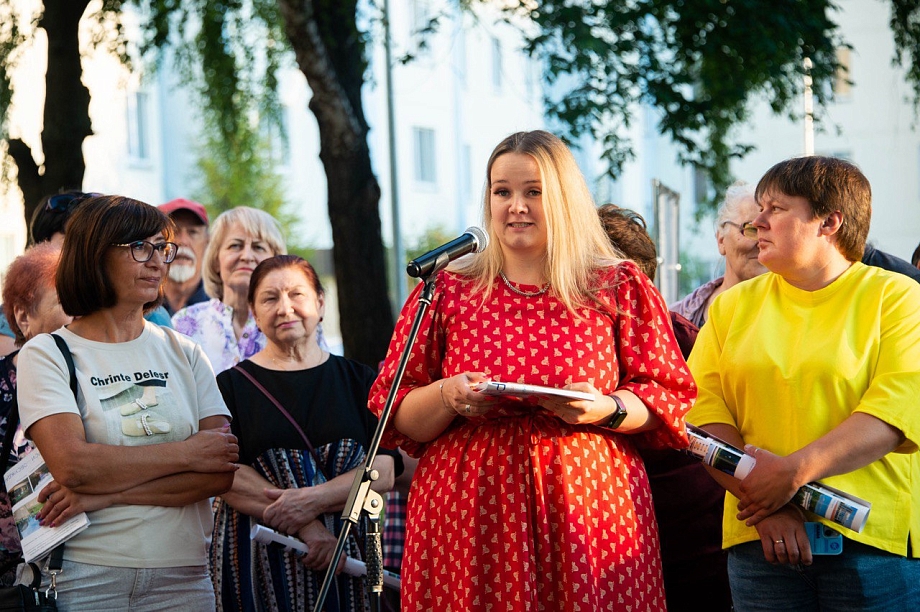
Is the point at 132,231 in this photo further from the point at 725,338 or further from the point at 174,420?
the point at 725,338

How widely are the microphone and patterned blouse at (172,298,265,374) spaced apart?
7.11ft

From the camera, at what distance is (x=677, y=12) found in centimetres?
905

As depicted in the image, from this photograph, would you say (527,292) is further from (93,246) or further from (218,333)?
(218,333)

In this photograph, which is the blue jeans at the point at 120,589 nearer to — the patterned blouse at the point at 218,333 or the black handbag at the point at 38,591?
the black handbag at the point at 38,591

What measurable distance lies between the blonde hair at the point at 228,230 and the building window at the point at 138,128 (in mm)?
19044

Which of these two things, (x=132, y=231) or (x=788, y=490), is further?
(x=132, y=231)

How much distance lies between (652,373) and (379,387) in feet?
2.73

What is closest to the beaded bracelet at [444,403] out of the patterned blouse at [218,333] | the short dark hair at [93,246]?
the short dark hair at [93,246]

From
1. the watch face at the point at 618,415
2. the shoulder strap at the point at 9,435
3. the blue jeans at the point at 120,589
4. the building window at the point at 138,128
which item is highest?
the building window at the point at 138,128

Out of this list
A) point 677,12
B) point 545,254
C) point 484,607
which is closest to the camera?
point 484,607

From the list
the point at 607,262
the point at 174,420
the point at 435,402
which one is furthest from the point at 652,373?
the point at 174,420

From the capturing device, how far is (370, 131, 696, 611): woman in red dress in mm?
2971

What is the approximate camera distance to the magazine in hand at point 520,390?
2.70m

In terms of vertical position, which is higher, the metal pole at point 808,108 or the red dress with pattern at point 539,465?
the metal pole at point 808,108
